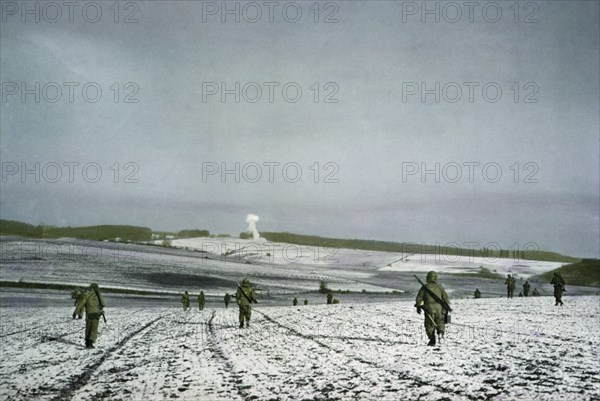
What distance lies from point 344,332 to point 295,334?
5.17 ft

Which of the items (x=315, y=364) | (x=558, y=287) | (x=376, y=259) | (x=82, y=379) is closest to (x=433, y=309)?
(x=315, y=364)

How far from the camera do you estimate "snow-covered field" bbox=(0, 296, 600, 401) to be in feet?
23.3

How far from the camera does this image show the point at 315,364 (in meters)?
9.04

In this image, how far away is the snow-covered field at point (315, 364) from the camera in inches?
280

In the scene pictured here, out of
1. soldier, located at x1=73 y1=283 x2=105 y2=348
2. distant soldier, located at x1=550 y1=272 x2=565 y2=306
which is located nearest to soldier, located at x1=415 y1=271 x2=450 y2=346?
soldier, located at x1=73 y1=283 x2=105 y2=348

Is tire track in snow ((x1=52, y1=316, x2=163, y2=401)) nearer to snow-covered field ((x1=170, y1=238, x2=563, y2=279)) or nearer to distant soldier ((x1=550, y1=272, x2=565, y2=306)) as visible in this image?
distant soldier ((x1=550, y1=272, x2=565, y2=306))

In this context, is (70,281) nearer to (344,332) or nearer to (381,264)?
(344,332)

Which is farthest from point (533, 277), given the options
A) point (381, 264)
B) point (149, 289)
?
point (149, 289)

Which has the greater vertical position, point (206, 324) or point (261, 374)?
point (261, 374)

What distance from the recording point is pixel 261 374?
835cm

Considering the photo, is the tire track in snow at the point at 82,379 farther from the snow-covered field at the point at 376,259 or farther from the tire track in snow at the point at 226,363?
the snow-covered field at the point at 376,259

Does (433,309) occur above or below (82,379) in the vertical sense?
above

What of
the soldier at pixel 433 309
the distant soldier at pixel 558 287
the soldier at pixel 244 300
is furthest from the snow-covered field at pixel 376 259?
the soldier at pixel 433 309

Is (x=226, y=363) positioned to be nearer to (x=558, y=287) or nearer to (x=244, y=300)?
(x=244, y=300)
